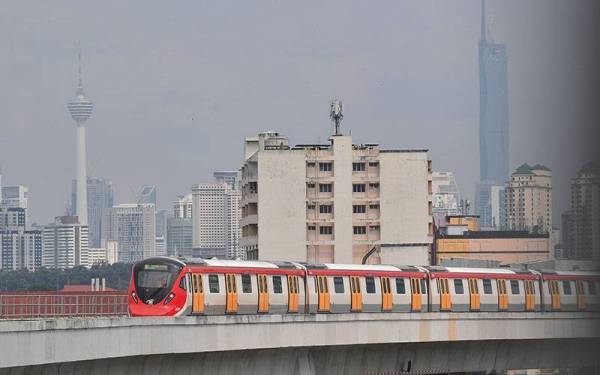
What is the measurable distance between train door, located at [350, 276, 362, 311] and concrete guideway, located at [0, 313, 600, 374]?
107 inches

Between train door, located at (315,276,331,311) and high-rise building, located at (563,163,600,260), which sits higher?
high-rise building, located at (563,163,600,260)

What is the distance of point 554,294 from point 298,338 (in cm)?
2052

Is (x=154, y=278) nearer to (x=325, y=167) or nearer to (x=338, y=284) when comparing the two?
(x=338, y=284)

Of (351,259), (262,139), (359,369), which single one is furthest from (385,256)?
(359,369)

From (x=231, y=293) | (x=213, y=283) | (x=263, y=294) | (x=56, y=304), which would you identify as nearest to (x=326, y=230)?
(x=263, y=294)

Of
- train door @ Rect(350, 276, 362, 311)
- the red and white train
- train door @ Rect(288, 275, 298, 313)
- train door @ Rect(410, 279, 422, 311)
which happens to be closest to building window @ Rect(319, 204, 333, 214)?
the red and white train

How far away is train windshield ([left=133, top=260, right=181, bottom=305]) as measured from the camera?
176 ft

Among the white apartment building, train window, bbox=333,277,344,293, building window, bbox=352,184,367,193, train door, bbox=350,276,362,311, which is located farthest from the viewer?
building window, bbox=352,184,367,193

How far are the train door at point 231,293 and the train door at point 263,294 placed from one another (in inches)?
57.8

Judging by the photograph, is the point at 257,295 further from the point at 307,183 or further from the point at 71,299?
the point at 307,183

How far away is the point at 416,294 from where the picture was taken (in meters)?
65.8

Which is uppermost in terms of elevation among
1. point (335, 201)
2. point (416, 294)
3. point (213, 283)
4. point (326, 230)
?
point (335, 201)

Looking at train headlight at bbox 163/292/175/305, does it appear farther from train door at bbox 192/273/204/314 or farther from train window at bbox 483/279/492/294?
train window at bbox 483/279/492/294

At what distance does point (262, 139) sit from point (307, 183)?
8942 millimetres
